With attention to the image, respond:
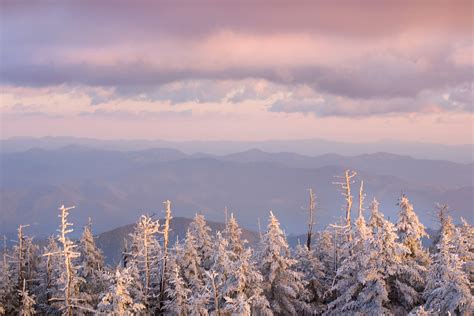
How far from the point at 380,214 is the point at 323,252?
54.1 feet

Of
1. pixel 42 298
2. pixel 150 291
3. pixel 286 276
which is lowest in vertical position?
pixel 42 298

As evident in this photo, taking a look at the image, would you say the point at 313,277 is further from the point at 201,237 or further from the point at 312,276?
the point at 201,237

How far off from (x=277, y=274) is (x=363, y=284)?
22.4ft

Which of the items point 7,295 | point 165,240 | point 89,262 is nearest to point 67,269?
point 165,240

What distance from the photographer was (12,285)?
52.7 meters

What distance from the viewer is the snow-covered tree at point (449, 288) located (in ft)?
82.4

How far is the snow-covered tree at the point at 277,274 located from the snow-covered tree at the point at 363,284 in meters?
3.35

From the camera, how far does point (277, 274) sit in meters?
36.3

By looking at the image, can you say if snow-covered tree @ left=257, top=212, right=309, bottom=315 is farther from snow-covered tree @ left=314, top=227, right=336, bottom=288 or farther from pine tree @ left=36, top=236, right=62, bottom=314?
pine tree @ left=36, top=236, right=62, bottom=314

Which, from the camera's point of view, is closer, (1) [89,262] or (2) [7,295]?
(2) [7,295]

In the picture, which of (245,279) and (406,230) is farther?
(406,230)

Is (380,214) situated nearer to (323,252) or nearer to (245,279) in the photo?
(245,279)

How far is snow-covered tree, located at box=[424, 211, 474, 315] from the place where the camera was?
25109 millimetres

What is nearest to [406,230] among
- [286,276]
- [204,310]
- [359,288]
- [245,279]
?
[359,288]
